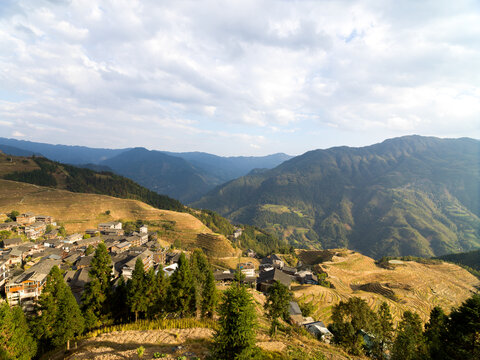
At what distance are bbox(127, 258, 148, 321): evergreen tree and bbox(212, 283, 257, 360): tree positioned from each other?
16.5 m

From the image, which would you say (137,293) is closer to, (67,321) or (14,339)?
(67,321)

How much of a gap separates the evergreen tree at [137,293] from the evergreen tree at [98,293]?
2.80 metres

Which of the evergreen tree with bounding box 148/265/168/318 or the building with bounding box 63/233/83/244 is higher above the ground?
the evergreen tree with bounding box 148/265/168/318

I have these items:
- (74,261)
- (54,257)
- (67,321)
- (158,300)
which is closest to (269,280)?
(158,300)

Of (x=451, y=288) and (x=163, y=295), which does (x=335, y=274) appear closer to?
(x=451, y=288)

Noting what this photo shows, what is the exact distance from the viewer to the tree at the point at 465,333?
670 inches

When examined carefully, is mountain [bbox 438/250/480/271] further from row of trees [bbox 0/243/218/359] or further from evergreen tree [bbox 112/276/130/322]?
evergreen tree [bbox 112/276/130/322]

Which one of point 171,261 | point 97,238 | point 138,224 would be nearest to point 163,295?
point 171,261

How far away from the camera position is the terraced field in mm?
64062

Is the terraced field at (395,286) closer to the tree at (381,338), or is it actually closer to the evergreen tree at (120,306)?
the tree at (381,338)

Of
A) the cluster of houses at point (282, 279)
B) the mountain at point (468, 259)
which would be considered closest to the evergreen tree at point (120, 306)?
the cluster of houses at point (282, 279)

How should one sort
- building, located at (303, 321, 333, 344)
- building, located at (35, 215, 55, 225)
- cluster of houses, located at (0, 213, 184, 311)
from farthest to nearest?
building, located at (35, 215, 55, 225) → cluster of houses, located at (0, 213, 184, 311) → building, located at (303, 321, 333, 344)

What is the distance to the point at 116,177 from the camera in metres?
196

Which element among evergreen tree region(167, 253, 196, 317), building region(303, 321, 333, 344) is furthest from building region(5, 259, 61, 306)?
building region(303, 321, 333, 344)
